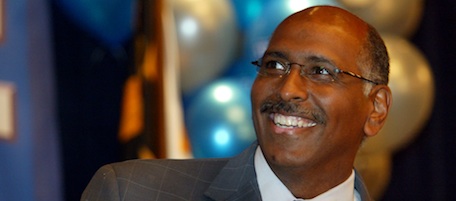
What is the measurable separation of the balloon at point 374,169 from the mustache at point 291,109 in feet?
5.08

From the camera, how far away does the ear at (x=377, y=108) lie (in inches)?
92.7

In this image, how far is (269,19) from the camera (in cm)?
341

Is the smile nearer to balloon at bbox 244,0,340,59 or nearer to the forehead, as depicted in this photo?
the forehead

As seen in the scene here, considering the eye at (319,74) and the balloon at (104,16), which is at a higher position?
Result: the eye at (319,74)

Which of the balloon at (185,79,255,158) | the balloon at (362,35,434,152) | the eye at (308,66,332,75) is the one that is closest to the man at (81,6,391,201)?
the eye at (308,66,332,75)

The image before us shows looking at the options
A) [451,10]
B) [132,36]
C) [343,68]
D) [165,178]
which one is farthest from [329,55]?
[451,10]

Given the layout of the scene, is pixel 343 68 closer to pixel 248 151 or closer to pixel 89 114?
pixel 248 151

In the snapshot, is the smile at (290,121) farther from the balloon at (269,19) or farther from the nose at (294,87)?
the balloon at (269,19)

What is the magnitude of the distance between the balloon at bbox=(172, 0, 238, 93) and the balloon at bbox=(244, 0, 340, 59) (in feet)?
0.22

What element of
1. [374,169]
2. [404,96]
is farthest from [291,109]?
[374,169]

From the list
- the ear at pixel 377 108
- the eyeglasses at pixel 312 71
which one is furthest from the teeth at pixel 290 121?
the ear at pixel 377 108

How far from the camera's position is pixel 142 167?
2170 mm

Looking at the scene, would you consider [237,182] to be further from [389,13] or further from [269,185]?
[389,13]

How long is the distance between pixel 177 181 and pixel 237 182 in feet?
0.48
